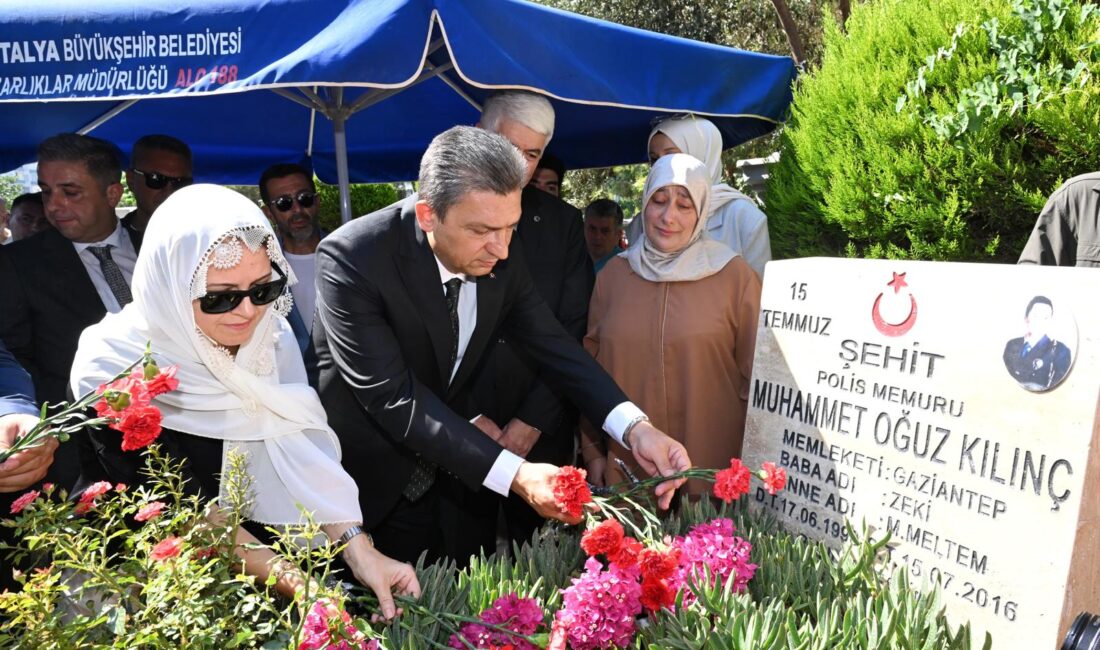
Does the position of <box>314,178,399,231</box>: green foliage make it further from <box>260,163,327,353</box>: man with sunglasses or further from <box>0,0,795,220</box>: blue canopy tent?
<box>260,163,327,353</box>: man with sunglasses

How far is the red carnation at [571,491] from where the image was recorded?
5.73 feet

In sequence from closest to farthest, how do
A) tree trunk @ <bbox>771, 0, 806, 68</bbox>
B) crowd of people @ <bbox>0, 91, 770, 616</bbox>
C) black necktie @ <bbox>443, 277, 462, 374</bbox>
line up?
crowd of people @ <bbox>0, 91, 770, 616</bbox>
black necktie @ <bbox>443, 277, 462, 374</bbox>
tree trunk @ <bbox>771, 0, 806, 68</bbox>

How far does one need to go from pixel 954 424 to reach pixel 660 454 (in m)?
0.74

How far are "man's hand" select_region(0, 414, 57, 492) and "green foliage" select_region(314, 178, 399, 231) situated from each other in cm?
920

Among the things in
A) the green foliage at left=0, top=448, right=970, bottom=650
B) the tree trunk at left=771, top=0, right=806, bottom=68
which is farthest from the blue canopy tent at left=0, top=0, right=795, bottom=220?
the tree trunk at left=771, top=0, right=806, bottom=68

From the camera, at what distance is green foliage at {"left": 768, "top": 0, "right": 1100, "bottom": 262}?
2.97 meters

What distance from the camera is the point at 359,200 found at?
36.4ft

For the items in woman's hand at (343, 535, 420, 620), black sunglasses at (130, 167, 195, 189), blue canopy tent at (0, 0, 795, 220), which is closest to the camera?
woman's hand at (343, 535, 420, 620)

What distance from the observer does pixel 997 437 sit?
1898mm

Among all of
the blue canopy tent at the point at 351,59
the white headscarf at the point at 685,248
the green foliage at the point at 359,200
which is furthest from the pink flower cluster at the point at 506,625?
the green foliage at the point at 359,200

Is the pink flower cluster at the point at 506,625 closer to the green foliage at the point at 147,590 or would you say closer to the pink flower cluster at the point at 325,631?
the pink flower cluster at the point at 325,631

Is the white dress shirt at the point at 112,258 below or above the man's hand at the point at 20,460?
above

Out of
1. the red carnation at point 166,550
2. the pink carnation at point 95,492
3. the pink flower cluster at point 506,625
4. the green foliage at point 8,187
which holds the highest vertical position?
the green foliage at point 8,187

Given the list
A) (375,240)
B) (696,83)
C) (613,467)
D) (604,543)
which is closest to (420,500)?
(613,467)
